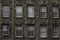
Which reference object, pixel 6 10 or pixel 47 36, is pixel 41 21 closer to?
pixel 47 36

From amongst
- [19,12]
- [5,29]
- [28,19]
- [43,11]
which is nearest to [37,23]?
[28,19]

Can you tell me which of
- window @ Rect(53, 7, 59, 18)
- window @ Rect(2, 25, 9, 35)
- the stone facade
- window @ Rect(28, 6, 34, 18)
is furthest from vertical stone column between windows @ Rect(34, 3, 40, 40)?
window @ Rect(2, 25, 9, 35)

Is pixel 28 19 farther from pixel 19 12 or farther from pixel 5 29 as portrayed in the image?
pixel 5 29

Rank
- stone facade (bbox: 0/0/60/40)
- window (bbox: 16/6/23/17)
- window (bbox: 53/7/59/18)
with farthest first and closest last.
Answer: window (bbox: 53/7/59/18)
window (bbox: 16/6/23/17)
stone facade (bbox: 0/0/60/40)

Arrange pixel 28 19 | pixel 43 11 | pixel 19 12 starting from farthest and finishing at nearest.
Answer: pixel 43 11 → pixel 19 12 → pixel 28 19

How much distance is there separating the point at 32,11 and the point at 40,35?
3.87 metres

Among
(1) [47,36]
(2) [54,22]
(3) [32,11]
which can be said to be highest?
(3) [32,11]

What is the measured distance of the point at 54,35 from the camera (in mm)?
25734

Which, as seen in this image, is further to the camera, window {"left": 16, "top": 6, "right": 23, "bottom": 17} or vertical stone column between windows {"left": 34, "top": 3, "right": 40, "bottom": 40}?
window {"left": 16, "top": 6, "right": 23, "bottom": 17}

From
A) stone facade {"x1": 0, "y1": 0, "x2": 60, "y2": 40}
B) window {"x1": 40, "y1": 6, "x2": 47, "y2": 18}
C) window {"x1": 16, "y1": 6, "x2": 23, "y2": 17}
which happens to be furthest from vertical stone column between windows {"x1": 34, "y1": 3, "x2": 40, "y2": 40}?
window {"x1": 16, "y1": 6, "x2": 23, "y2": 17}

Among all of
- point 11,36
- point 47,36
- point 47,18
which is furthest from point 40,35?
point 11,36

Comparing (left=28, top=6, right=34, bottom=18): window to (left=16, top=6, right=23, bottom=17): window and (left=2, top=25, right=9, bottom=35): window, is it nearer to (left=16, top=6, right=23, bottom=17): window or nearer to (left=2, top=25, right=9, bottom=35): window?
(left=16, top=6, right=23, bottom=17): window

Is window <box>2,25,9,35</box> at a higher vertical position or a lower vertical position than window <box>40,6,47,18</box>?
lower

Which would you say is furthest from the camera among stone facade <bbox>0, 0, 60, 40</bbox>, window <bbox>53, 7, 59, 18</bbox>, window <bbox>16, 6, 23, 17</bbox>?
window <bbox>53, 7, 59, 18</bbox>
